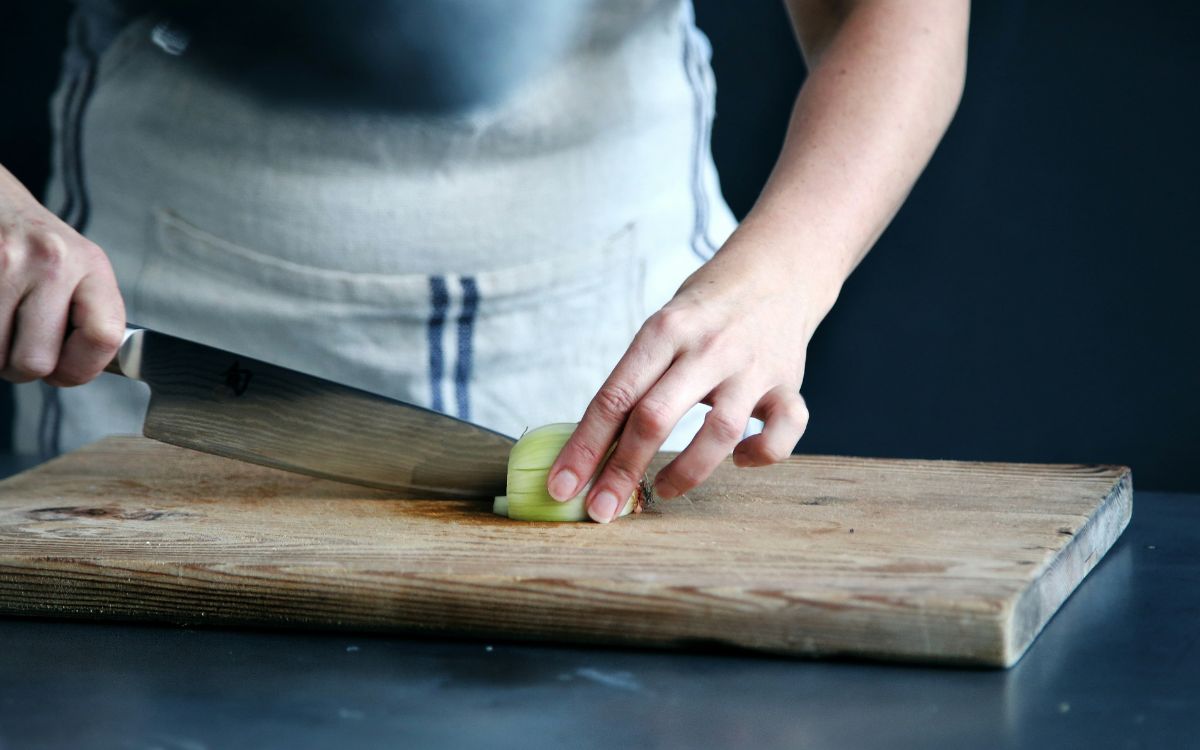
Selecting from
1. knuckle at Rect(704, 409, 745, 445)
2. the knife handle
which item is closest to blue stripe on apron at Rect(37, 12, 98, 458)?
the knife handle

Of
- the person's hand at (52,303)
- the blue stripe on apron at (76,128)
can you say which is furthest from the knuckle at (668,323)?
the blue stripe on apron at (76,128)

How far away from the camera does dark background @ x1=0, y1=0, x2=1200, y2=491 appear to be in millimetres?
2125

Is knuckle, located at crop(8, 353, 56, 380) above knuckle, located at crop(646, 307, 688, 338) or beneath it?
beneath

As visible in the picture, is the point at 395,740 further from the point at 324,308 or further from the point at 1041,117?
the point at 1041,117

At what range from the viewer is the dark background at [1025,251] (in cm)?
212

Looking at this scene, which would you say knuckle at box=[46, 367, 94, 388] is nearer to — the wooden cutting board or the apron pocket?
the wooden cutting board

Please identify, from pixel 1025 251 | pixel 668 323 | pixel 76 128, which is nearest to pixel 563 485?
pixel 668 323

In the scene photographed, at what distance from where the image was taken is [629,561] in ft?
2.67

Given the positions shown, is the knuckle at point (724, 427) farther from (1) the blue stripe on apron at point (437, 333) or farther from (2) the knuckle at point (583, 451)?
(1) the blue stripe on apron at point (437, 333)

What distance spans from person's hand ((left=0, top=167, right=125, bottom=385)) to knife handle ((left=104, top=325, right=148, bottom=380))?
30 millimetres

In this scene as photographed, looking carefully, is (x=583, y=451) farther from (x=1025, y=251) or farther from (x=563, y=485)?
(x=1025, y=251)

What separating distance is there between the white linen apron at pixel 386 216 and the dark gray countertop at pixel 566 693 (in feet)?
1.58

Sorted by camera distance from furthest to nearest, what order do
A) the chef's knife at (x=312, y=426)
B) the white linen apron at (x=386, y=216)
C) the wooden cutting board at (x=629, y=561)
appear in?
the white linen apron at (x=386, y=216), the chef's knife at (x=312, y=426), the wooden cutting board at (x=629, y=561)

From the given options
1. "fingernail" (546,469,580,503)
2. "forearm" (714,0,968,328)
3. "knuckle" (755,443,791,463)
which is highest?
"forearm" (714,0,968,328)
